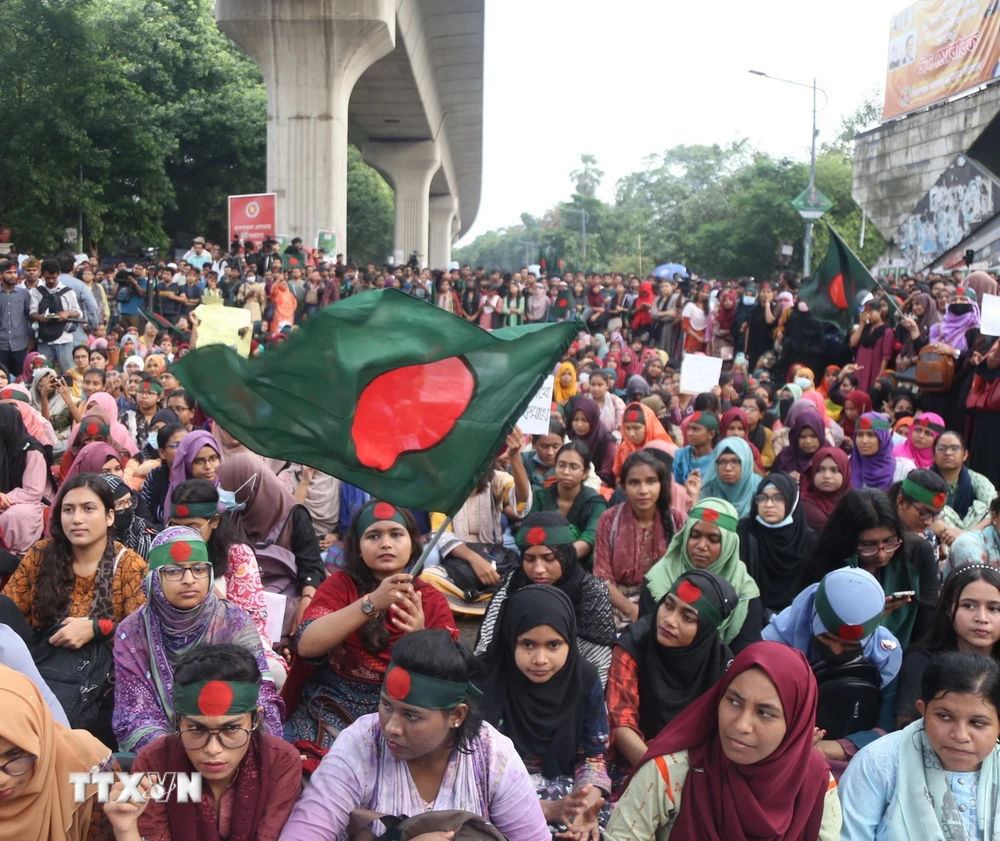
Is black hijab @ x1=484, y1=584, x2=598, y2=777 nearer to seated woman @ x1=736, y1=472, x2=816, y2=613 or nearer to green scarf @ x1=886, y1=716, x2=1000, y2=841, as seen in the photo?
green scarf @ x1=886, y1=716, x2=1000, y2=841

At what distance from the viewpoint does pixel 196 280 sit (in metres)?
16.0

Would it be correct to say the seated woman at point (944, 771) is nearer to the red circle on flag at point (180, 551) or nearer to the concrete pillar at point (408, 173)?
the red circle on flag at point (180, 551)

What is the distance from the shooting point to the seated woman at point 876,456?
678 centimetres

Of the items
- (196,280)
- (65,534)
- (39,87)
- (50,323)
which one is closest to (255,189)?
(39,87)

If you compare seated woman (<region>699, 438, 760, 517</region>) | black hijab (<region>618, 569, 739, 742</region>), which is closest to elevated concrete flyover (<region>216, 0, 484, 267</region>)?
seated woman (<region>699, 438, 760, 517</region>)

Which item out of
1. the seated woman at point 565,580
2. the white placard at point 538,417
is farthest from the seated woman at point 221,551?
the white placard at point 538,417

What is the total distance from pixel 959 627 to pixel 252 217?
55.4 feet

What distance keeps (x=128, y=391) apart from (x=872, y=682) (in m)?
6.79

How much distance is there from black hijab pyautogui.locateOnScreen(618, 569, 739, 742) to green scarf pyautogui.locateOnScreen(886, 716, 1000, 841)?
80 cm

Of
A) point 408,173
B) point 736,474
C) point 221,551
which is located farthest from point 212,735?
point 408,173

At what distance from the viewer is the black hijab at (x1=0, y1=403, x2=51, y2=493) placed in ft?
20.2

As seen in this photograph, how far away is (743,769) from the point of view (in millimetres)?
2734

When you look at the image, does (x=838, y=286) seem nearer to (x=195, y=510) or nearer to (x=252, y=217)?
(x=195, y=510)

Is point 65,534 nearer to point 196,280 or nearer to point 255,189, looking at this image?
point 196,280
